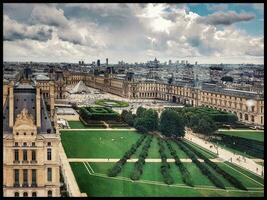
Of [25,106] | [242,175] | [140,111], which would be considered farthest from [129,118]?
[242,175]

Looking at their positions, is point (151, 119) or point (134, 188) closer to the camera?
point (134, 188)

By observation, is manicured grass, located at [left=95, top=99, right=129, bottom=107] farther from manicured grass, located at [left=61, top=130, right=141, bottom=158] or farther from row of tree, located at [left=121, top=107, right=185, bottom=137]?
manicured grass, located at [left=61, top=130, right=141, bottom=158]

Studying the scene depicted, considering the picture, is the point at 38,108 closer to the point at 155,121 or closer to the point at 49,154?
the point at 49,154

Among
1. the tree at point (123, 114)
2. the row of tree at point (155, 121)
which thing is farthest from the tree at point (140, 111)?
the tree at point (123, 114)

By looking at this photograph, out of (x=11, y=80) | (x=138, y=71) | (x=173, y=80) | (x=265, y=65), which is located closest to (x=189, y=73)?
(x=173, y=80)

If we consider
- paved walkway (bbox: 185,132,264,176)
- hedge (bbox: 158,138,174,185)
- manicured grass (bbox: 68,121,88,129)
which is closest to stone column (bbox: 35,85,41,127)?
manicured grass (bbox: 68,121,88,129)

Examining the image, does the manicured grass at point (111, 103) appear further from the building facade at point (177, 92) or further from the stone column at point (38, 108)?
the stone column at point (38, 108)
